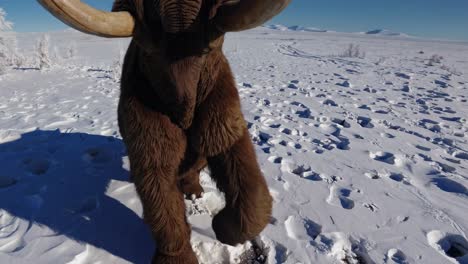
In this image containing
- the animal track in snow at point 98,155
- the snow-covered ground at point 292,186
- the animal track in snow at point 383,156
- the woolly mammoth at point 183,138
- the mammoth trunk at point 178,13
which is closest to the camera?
the mammoth trunk at point 178,13

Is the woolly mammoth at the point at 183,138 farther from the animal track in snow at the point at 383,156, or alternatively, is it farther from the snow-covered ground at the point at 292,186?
the animal track in snow at the point at 383,156

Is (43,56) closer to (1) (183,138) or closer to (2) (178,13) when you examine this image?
(1) (183,138)

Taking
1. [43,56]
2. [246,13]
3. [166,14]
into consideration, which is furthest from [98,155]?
[43,56]

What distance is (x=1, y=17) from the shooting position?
11.2 m

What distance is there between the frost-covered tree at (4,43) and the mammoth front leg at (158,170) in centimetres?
1112

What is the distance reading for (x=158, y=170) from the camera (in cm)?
215

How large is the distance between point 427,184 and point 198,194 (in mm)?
2285

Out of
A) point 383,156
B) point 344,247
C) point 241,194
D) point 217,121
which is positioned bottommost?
point 383,156

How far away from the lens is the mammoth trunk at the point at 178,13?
5.03 feet

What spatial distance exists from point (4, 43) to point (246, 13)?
44.6ft

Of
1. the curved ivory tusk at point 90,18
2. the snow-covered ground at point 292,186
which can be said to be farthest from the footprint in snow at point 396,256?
the curved ivory tusk at point 90,18

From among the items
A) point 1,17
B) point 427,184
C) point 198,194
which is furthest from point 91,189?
point 1,17

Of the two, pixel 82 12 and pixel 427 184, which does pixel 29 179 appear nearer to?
pixel 82 12

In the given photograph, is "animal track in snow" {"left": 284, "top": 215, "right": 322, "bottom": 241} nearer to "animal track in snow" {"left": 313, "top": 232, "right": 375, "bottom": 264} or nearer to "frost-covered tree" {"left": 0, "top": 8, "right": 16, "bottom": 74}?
"animal track in snow" {"left": 313, "top": 232, "right": 375, "bottom": 264}
